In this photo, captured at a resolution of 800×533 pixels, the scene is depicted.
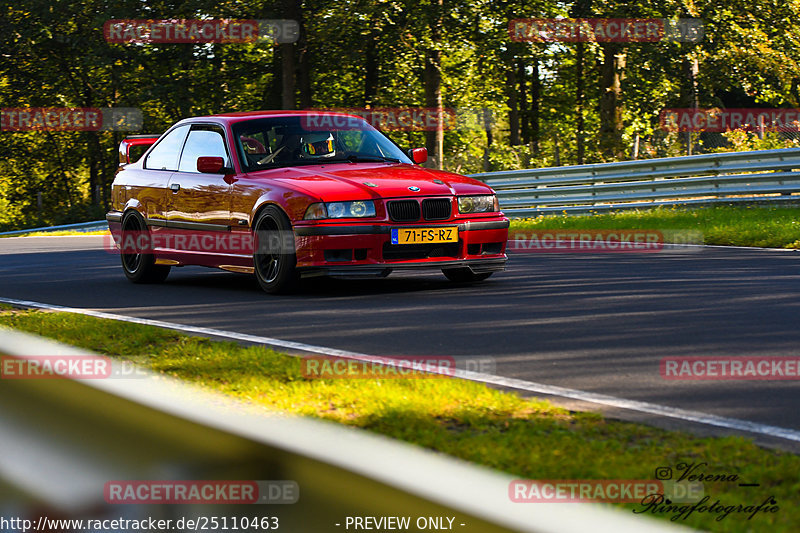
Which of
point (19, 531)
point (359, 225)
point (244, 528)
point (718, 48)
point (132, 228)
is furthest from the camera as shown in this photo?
point (718, 48)

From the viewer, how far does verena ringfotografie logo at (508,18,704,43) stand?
29.2 m

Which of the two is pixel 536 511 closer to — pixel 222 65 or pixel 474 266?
pixel 474 266

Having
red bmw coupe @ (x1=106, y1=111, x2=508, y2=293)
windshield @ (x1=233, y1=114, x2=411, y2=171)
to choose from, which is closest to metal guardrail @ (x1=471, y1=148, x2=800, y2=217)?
red bmw coupe @ (x1=106, y1=111, x2=508, y2=293)

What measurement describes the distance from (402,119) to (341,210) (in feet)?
86.8

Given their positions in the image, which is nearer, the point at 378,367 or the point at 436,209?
the point at 378,367

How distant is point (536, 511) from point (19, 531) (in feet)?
4.59

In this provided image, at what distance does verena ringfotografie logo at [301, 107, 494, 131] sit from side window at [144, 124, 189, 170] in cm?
150

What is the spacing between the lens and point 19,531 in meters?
2.52

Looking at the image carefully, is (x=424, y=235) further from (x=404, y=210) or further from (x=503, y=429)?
(x=503, y=429)

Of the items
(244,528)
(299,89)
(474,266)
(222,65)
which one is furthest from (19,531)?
(222,65)

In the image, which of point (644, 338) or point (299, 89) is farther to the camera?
point (299, 89)

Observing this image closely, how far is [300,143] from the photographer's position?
1125cm

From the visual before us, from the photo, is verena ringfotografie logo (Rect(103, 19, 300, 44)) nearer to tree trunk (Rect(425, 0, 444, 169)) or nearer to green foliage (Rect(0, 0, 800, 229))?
green foliage (Rect(0, 0, 800, 229))

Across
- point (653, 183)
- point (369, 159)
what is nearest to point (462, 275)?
point (369, 159)
